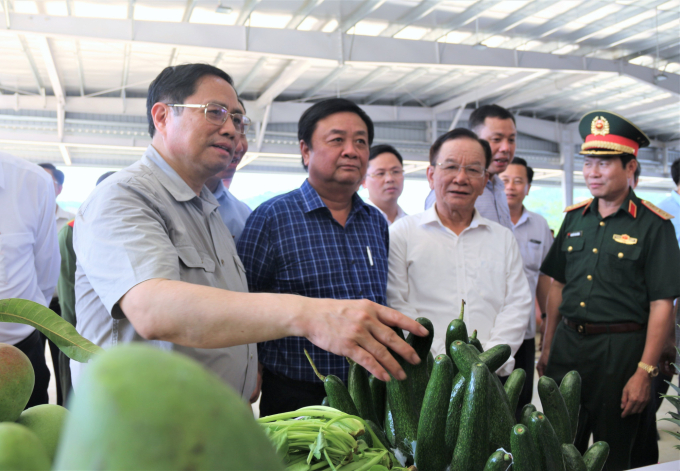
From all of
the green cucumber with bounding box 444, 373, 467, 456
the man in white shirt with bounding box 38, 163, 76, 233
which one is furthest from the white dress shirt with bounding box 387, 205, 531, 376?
the man in white shirt with bounding box 38, 163, 76, 233

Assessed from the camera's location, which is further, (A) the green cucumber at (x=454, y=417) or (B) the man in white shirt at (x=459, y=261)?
(B) the man in white shirt at (x=459, y=261)

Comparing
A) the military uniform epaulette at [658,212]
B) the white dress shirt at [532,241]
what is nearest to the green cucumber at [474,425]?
the military uniform epaulette at [658,212]

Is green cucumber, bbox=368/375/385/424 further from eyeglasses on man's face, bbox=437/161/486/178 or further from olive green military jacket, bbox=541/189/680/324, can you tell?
olive green military jacket, bbox=541/189/680/324

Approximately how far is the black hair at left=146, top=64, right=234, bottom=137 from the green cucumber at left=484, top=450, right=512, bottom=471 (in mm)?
1348

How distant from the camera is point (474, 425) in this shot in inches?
36.6

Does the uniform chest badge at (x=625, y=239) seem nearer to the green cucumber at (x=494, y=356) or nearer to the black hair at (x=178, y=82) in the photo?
the green cucumber at (x=494, y=356)

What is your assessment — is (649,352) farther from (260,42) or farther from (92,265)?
(260,42)

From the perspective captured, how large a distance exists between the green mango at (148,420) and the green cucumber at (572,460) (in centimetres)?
96

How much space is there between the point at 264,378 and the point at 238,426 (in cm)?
200

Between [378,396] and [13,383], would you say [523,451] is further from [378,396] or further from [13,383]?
[13,383]

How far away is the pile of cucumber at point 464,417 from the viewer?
→ 0.93m

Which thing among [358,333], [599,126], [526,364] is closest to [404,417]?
[358,333]

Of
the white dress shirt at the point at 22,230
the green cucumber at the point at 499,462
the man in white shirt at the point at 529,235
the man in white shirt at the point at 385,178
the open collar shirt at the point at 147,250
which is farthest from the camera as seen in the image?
the man in white shirt at the point at 385,178

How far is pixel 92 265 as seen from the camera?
1.26m
